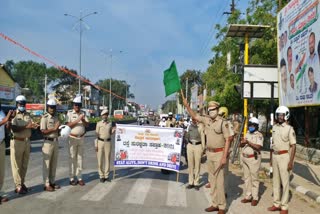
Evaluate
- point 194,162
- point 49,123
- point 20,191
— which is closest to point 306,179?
point 194,162

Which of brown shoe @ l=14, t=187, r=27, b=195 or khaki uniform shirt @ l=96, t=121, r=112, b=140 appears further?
khaki uniform shirt @ l=96, t=121, r=112, b=140

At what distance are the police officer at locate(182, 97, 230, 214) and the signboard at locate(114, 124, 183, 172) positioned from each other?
2867mm

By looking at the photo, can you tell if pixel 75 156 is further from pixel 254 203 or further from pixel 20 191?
pixel 254 203

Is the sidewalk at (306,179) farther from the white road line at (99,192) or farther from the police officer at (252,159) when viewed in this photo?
the white road line at (99,192)

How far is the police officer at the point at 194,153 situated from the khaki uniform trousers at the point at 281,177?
2504mm

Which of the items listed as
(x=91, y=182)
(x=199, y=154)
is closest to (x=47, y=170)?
(x=91, y=182)

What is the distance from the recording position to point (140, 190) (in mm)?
9383

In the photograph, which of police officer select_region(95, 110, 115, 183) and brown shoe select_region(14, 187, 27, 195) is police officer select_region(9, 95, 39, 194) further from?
police officer select_region(95, 110, 115, 183)

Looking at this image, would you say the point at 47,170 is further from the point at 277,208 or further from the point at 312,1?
the point at 312,1

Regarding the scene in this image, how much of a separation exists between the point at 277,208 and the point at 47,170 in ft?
15.8

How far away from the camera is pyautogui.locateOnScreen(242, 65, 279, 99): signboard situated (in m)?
14.4

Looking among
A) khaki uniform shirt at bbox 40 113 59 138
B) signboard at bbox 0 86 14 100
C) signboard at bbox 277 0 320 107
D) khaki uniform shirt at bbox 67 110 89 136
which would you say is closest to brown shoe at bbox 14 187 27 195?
khaki uniform shirt at bbox 40 113 59 138

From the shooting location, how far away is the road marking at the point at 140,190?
27.3 ft

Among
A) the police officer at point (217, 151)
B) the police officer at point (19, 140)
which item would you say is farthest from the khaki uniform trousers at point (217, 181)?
the police officer at point (19, 140)
